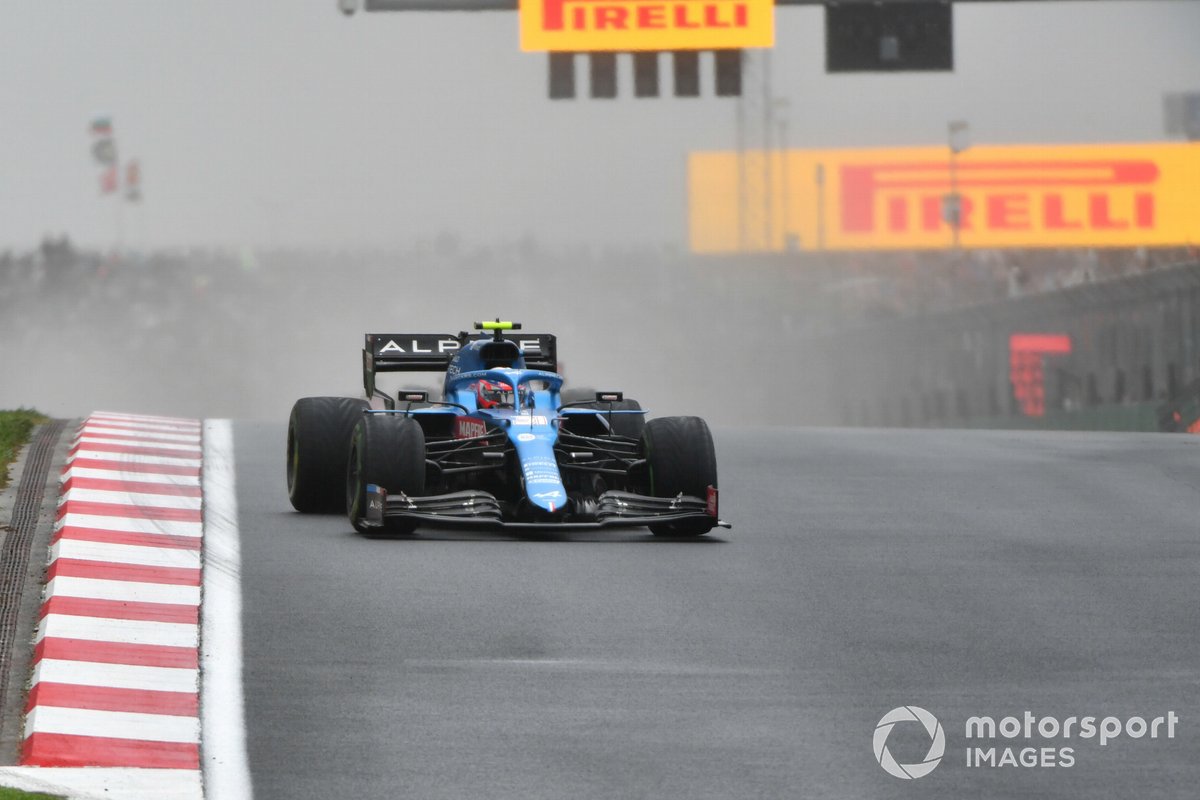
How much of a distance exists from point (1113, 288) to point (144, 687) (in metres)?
35.0

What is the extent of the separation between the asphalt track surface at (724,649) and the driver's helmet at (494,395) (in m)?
A: 0.87

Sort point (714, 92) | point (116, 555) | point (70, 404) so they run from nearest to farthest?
1. point (116, 555)
2. point (714, 92)
3. point (70, 404)

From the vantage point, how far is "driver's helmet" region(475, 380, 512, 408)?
41.0 feet

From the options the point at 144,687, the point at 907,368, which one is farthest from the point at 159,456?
the point at 907,368

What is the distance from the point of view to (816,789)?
6.77m

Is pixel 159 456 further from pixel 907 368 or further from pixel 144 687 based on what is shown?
pixel 907 368

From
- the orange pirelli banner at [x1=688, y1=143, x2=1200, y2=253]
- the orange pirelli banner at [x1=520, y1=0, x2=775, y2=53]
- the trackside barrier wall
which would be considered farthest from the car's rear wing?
the orange pirelli banner at [x1=688, y1=143, x2=1200, y2=253]

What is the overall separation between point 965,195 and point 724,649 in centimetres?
8473

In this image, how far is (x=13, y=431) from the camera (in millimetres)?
16266

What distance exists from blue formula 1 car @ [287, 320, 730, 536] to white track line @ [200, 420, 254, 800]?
29.0 inches

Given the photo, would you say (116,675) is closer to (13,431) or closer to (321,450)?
(321,450)
